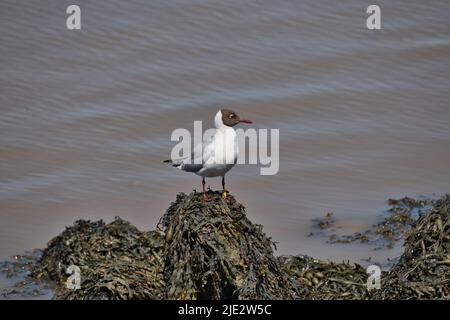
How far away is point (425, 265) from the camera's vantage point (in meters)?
6.42

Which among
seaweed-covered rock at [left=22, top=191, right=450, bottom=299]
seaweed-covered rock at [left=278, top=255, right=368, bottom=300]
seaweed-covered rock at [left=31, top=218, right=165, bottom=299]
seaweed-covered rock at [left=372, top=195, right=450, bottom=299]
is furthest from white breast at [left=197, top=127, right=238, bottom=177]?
seaweed-covered rock at [left=372, top=195, right=450, bottom=299]

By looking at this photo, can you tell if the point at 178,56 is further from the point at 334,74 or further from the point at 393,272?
the point at 393,272

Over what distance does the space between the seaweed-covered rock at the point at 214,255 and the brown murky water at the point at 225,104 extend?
2210mm

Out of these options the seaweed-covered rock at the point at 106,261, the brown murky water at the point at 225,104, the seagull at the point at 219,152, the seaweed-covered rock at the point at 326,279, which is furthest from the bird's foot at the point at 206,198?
the brown murky water at the point at 225,104

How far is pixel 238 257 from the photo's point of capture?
248 inches

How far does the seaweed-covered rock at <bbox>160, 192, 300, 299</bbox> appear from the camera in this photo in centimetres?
624

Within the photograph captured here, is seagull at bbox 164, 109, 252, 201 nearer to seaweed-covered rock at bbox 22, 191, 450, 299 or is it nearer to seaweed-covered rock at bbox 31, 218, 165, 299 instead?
seaweed-covered rock at bbox 22, 191, 450, 299

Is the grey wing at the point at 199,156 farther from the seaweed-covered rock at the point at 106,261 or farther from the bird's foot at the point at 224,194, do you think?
the seaweed-covered rock at the point at 106,261

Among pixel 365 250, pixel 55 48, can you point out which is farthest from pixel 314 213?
pixel 55 48

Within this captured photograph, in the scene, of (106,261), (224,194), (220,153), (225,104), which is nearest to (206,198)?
(224,194)

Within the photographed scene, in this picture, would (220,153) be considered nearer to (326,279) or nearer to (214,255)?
(214,255)

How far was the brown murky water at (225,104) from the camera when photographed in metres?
9.48

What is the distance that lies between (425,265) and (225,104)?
517 cm

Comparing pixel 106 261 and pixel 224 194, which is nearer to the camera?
pixel 224 194
